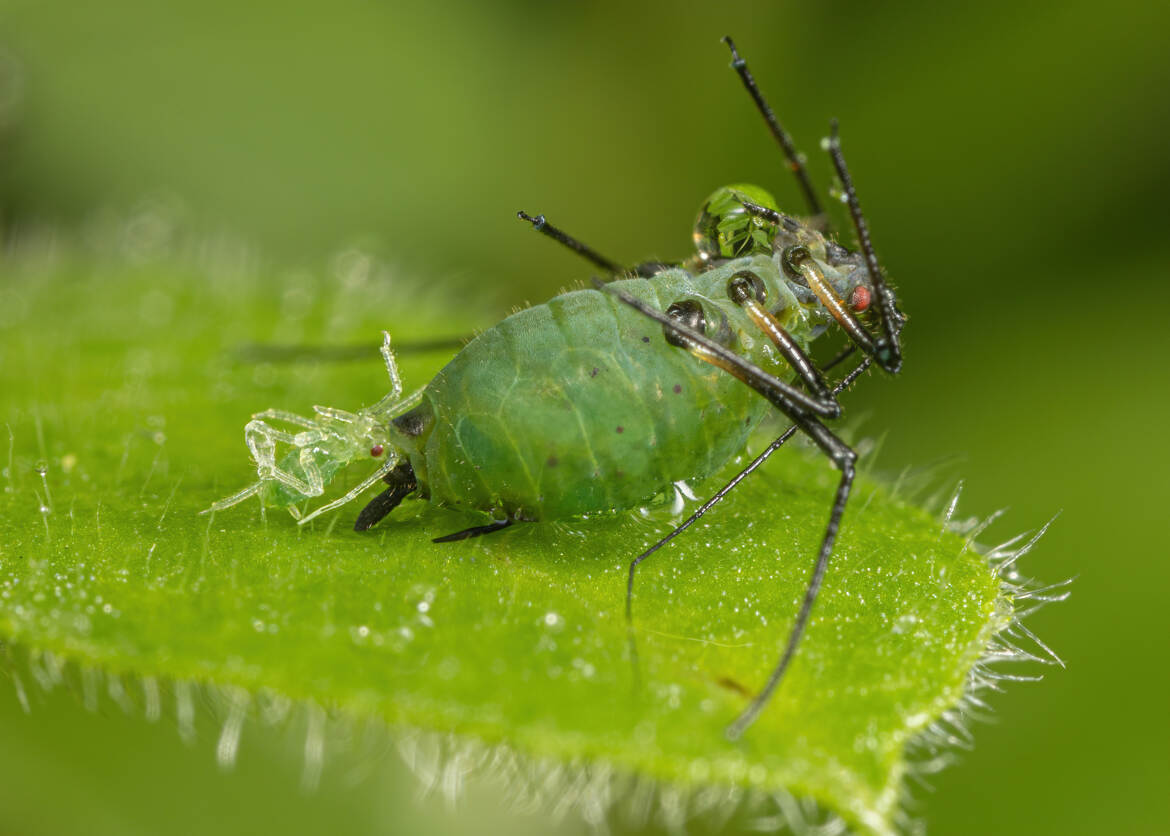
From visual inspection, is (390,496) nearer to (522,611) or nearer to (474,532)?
(474,532)

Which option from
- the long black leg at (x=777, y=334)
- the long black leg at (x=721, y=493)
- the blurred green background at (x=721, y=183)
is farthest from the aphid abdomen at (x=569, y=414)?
the blurred green background at (x=721, y=183)

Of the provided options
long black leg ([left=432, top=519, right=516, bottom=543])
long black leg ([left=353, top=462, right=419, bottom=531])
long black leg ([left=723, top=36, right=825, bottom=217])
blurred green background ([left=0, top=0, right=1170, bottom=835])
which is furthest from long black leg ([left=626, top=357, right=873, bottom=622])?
blurred green background ([left=0, top=0, right=1170, bottom=835])

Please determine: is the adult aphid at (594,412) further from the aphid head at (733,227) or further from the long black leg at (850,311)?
the aphid head at (733,227)

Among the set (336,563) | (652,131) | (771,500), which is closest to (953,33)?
(652,131)

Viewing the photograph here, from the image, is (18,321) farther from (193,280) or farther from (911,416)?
(911,416)

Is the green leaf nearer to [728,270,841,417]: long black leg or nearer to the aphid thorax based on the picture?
the aphid thorax

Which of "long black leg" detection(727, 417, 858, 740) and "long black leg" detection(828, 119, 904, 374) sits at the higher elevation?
"long black leg" detection(828, 119, 904, 374)
